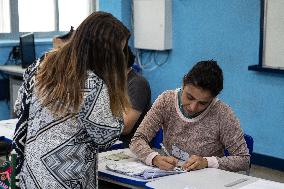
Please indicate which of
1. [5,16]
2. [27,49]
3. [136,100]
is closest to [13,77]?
[27,49]

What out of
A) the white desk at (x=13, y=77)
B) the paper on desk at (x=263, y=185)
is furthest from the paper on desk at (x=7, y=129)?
the white desk at (x=13, y=77)

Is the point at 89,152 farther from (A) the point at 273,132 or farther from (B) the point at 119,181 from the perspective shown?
(A) the point at 273,132

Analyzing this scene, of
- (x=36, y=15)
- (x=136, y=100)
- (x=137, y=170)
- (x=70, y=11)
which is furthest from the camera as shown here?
(x=70, y=11)

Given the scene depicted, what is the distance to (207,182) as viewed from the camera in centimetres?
187

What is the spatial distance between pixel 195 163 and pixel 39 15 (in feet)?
13.4

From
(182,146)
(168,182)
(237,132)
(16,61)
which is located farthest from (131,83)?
(16,61)

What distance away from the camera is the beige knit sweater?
216 cm

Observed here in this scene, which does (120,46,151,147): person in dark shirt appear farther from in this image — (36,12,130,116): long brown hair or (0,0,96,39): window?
(0,0,96,39): window

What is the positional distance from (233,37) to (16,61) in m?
2.36

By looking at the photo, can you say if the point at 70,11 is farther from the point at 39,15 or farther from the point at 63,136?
the point at 63,136

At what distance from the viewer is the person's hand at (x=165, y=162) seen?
6.70 feet

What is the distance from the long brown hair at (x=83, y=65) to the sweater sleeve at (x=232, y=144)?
732mm

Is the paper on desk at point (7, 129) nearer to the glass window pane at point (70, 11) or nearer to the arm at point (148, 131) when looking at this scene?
the arm at point (148, 131)

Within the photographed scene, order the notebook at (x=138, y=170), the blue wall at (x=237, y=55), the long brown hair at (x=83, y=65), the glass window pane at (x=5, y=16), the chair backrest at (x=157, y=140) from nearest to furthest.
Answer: the long brown hair at (x=83, y=65), the notebook at (x=138, y=170), the chair backrest at (x=157, y=140), the blue wall at (x=237, y=55), the glass window pane at (x=5, y=16)
